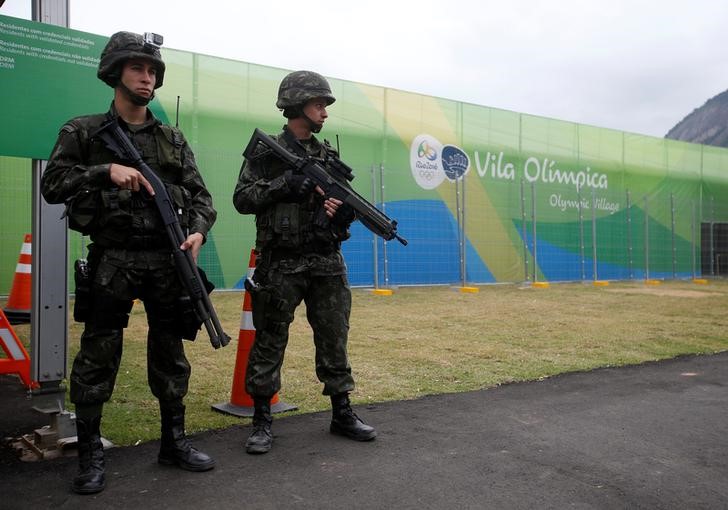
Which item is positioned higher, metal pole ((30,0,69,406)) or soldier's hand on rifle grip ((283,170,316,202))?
soldier's hand on rifle grip ((283,170,316,202))

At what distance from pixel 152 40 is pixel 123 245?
2.97 ft

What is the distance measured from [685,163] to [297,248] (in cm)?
1917

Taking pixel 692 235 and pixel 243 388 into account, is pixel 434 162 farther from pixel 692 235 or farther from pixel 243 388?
pixel 243 388

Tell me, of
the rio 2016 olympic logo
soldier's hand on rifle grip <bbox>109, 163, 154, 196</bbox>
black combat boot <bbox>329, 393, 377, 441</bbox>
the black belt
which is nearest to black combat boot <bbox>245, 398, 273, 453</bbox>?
black combat boot <bbox>329, 393, 377, 441</bbox>

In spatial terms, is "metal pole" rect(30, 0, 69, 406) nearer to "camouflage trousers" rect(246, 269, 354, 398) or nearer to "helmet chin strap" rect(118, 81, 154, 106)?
"helmet chin strap" rect(118, 81, 154, 106)

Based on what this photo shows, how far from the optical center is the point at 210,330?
2732 millimetres

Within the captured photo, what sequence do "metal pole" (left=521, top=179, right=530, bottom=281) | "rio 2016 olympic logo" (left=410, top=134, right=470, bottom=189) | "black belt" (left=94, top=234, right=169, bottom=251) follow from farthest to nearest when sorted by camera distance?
1. "metal pole" (left=521, top=179, right=530, bottom=281)
2. "rio 2016 olympic logo" (left=410, top=134, right=470, bottom=189)
3. "black belt" (left=94, top=234, right=169, bottom=251)

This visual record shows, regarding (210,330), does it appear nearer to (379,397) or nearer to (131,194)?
(131,194)

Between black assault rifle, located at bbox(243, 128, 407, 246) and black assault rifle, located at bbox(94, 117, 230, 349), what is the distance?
0.73 m

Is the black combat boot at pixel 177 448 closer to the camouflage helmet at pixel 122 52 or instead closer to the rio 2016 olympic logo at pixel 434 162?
the camouflage helmet at pixel 122 52

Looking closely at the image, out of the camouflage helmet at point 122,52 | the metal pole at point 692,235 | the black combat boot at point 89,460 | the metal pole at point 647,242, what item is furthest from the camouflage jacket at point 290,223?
the metal pole at point 692,235

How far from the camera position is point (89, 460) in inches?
104

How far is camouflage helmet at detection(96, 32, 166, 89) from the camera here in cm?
273

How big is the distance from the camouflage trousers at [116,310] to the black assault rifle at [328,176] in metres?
0.85
